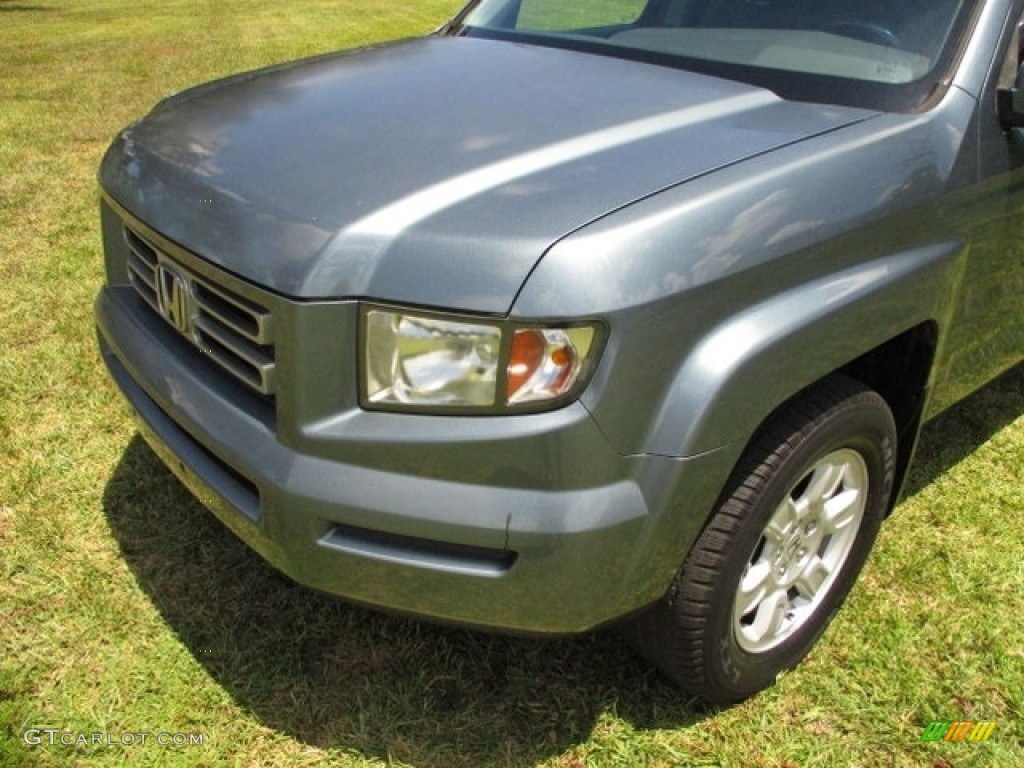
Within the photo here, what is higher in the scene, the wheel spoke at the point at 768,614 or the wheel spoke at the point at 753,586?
the wheel spoke at the point at 753,586

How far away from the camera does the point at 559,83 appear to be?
96.7 inches

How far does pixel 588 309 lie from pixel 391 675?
3.84 feet

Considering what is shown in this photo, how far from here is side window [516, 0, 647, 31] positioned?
10.2ft

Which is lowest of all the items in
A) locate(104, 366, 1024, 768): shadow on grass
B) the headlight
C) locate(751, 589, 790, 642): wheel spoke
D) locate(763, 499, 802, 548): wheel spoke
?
locate(104, 366, 1024, 768): shadow on grass

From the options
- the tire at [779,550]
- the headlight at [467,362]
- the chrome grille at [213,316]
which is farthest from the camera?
the tire at [779,550]

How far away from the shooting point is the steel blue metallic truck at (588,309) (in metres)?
1.75

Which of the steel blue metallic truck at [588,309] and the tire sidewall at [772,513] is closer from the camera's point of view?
the steel blue metallic truck at [588,309]

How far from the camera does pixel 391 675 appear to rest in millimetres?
2408

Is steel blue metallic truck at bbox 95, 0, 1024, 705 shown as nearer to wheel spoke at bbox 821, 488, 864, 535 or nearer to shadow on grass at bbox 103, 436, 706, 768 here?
wheel spoke at bbox 821, 488, 864, 535

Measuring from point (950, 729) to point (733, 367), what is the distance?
45.8 inches

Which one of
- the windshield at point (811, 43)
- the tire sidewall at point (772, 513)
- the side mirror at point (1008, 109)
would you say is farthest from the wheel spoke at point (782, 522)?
the side mirror at point (1008, 109)

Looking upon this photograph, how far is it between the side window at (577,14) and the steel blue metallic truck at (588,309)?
515 millimetres

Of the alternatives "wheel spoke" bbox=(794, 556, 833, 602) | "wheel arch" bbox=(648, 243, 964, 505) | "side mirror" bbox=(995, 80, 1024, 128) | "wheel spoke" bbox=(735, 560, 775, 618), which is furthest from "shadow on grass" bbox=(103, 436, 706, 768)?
"side mirror" bbox=(995, 80, 1024, 128)

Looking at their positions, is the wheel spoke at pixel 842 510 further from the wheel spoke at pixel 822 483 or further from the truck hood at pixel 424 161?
the truck hood at pixel 424 161
